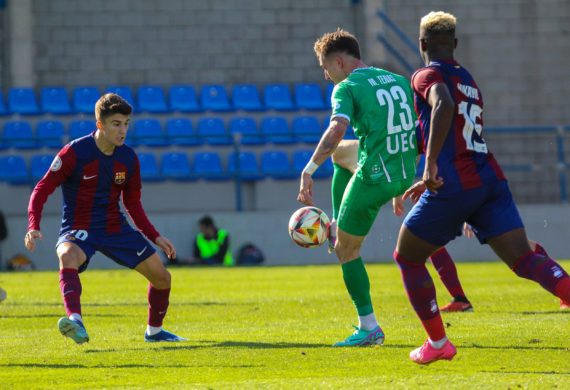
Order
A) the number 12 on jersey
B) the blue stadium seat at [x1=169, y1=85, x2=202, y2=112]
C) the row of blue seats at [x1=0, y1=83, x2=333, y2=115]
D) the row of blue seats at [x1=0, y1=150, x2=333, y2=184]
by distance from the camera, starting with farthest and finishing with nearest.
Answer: the blue stadium seat at [x1=169, y1=85, x2=202, y2=112]
the row of blue seats at [x1=0, y1=83, x2=333, y2=115]
the row of blue seats at [x1=0, y1=150, x2=333, y2=184]
the number 12 on jersey

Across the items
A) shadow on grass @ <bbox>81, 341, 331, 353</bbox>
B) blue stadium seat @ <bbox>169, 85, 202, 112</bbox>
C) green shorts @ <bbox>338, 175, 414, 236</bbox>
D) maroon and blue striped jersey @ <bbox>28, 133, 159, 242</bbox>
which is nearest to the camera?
green shorts @ <bbox>338, 175, 414, 236</bbox>

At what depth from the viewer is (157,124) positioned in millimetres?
23828

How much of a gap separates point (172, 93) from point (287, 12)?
146 inches

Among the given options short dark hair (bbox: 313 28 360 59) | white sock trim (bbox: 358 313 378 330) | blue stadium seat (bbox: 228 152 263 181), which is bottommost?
blue stadium seat (bbox: 228 152 263 181)

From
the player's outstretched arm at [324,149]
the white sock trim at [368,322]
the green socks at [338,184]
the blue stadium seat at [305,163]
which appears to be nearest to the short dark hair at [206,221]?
the blue stadium seat at [305,163]

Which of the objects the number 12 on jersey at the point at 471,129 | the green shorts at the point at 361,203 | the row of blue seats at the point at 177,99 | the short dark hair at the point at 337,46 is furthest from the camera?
the row of blue seats at the point at 177,99

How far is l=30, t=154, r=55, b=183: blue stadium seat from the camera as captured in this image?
73.5 ft

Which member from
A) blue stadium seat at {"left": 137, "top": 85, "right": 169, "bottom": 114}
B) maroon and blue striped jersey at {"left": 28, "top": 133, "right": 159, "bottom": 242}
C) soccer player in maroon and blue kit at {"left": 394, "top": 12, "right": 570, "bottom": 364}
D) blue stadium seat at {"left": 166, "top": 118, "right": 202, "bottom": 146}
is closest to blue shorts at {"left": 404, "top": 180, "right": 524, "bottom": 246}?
soccer player in maroon and blue kit at {"left": 394, "top": 12, "right": 570, "bottom": 364}

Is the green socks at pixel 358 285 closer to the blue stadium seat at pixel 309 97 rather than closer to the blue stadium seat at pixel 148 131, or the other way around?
the blue stadium seat at pixel 148 131

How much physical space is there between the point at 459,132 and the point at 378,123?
1530 millimetres

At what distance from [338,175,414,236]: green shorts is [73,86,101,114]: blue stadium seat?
16.4 metres

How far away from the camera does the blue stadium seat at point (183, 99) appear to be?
24.4 meters

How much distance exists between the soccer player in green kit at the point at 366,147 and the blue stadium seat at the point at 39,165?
14.9m

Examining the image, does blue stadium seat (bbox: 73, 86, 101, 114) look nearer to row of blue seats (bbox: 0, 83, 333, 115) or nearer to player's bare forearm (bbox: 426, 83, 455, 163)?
row of blue seats (bbox: 0, 83, 333, 115)
